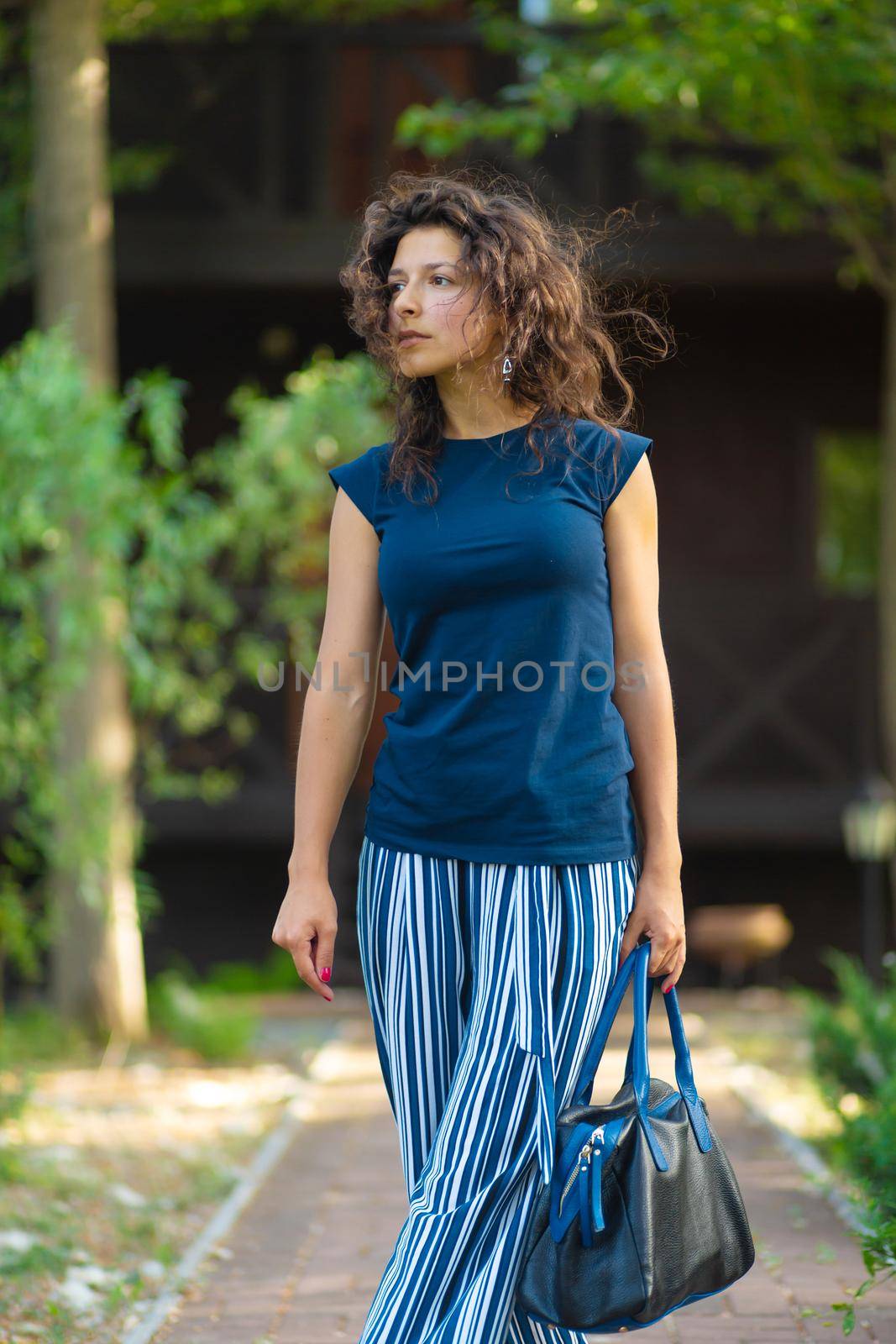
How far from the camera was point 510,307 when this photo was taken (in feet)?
7.27

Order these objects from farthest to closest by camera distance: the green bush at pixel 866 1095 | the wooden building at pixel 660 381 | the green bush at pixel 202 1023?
the wooden building at pixel 660 381 < the green bush at pixel 202 1023 < the green bush at pixel 866 1095

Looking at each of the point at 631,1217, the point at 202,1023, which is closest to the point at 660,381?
the point at 202,1023

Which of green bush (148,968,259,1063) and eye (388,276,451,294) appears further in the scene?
green bush (148,968,259,1063)

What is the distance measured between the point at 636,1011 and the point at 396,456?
88cm

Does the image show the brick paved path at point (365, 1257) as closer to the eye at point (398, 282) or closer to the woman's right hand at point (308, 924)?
the woman's right hand at point (308, 924)

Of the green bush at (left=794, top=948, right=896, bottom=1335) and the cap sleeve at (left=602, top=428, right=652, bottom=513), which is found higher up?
the cap sleeve at (left=602, top=428, right=652, bottom=513)

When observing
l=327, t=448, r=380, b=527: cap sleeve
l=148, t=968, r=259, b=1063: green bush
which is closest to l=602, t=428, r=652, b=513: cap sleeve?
l=327, t=448, r=380, b=527: cap sleeve

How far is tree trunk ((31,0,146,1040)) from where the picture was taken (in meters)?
6.98

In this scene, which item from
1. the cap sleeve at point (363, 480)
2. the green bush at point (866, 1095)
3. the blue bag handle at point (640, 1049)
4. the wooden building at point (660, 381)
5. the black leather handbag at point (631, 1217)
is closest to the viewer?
the black leather handbag at point (631, 1217)

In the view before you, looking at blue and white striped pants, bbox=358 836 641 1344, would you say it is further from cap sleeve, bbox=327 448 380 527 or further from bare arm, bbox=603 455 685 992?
cap sleeve, bbox=327 448 380 527

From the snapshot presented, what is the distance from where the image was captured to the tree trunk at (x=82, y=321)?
6.98 m

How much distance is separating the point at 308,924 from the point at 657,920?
51 cm

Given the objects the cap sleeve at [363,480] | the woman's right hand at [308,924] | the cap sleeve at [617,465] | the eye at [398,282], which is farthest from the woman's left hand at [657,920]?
the eye at [398,282]

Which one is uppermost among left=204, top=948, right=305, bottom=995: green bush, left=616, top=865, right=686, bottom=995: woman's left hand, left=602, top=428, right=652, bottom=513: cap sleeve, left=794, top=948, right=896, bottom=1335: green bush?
left=602, top=428, right=652, bottom=513: cap sleeve
